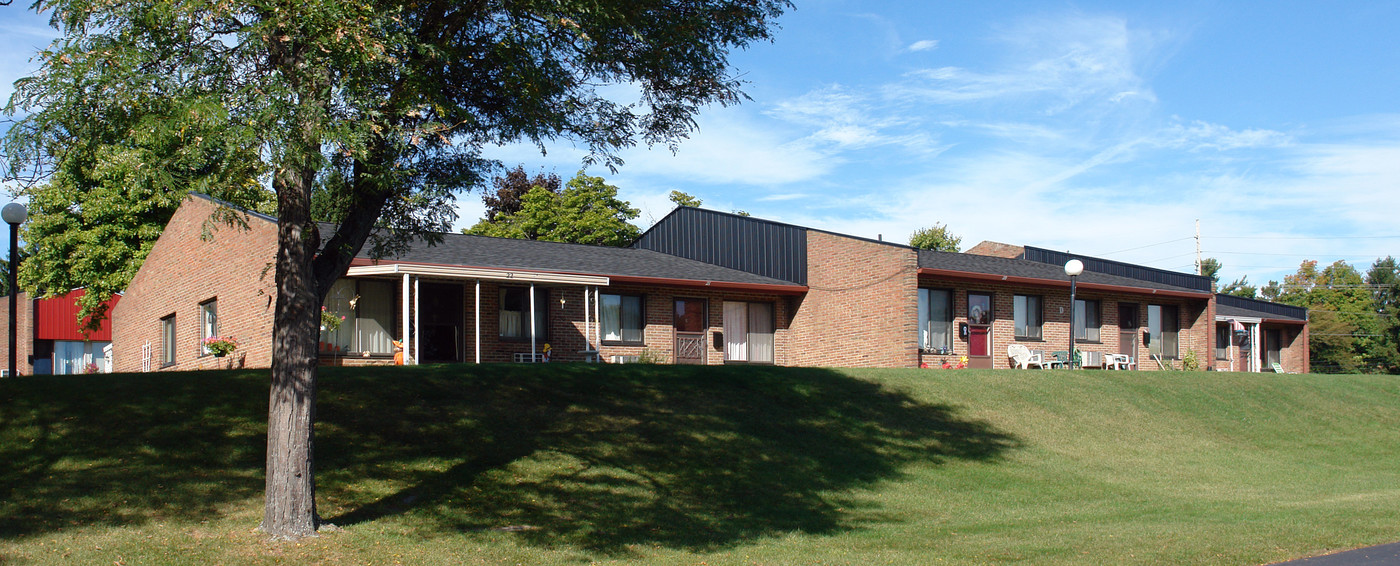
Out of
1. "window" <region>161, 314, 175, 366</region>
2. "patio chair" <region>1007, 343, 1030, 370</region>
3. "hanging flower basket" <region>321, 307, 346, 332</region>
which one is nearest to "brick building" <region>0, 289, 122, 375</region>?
"window" <region>161, 314, 175, 366</region>

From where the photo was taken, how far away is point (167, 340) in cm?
2609

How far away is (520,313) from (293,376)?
47.2ft

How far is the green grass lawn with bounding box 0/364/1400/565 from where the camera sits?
9.68 meters

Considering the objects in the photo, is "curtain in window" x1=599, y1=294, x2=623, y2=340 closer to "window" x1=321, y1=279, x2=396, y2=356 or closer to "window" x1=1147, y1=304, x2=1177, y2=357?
"window" x1=321, y1=279, x2=396, y2=356

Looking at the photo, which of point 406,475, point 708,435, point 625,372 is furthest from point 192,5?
point 625,372

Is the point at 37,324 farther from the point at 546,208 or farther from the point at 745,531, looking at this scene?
the point at 745,531

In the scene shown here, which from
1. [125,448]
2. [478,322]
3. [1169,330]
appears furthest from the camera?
[1169,330]

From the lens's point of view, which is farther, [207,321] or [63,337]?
[63,337]

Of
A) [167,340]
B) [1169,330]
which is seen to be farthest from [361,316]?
[1169,330]

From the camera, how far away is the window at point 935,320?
2723 cm

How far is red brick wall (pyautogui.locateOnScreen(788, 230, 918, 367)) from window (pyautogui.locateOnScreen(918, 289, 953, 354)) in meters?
1.83

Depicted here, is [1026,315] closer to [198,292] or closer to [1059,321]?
[1059,321]

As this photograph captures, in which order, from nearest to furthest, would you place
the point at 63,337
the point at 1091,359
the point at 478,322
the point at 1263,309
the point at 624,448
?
the point at 624,448
the point at 478,322
the point at 1091,359
the point at 63,337
the point at 1263,309

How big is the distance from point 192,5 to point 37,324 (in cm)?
3642
